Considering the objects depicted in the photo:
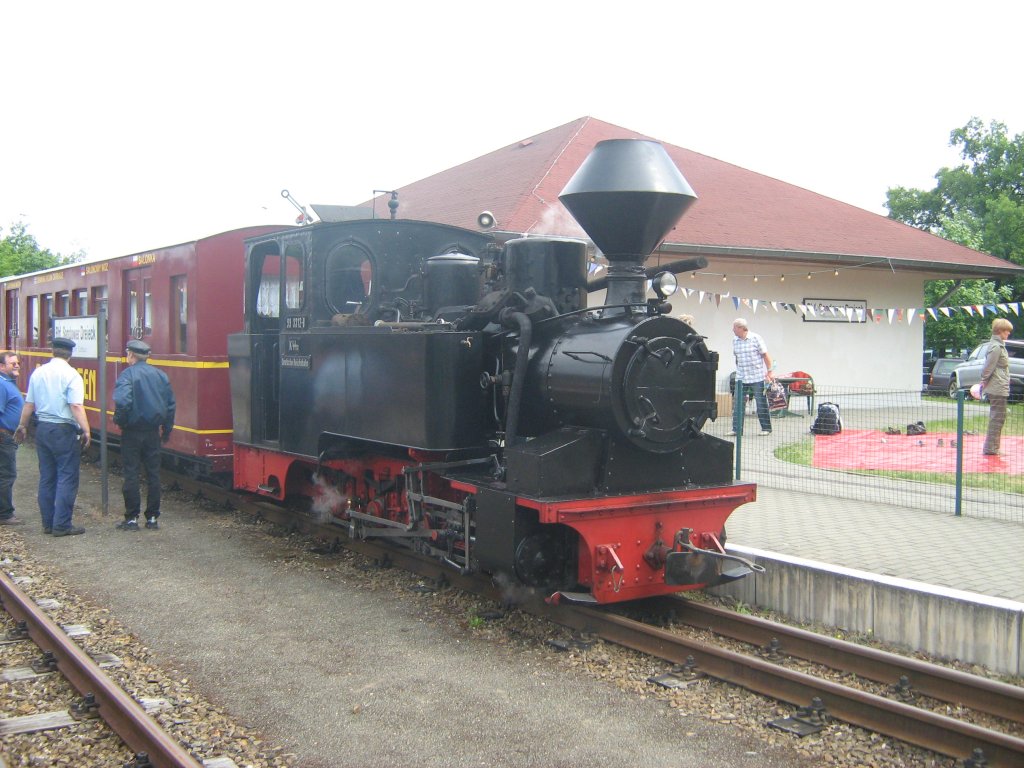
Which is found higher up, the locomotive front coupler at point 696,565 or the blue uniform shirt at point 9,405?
the blue uniform shirt at point 9,405

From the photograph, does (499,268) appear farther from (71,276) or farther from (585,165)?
(71,276)

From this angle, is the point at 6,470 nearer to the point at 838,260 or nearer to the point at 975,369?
the point at 838,260

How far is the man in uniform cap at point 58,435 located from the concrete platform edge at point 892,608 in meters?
5.59

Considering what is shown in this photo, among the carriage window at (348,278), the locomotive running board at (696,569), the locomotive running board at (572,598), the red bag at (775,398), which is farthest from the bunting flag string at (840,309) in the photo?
the locomotive running board at (572,598)

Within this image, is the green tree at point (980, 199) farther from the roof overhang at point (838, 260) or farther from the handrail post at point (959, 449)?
the handrail post at point (959, 449)

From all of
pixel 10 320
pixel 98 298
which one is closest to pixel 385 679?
pixel 98 298

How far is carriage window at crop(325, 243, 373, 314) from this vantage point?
686 cm

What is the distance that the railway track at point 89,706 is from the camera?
12.0 ft

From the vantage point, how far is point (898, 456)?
8930 mm

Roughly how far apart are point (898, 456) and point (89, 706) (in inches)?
291

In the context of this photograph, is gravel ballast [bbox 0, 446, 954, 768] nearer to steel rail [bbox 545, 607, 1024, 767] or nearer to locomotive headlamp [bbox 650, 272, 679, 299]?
steel rail [bbox 545, 607, 1024, 767]

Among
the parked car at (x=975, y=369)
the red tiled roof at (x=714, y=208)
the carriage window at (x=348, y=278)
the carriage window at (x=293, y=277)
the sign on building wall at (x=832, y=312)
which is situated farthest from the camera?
the parked car at (x=975, y=369)

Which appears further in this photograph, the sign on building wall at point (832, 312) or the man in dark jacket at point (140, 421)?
the sign on building wall at point (832, 312)

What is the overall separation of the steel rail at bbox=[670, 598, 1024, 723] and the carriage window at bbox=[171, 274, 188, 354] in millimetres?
6125
